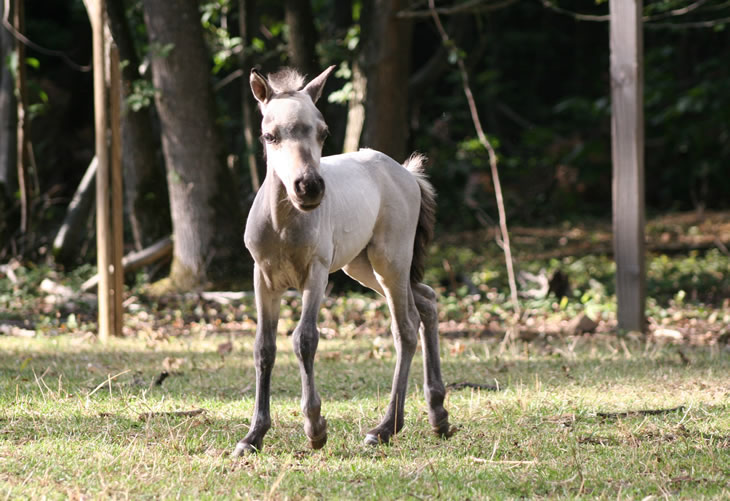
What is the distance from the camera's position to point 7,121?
13.0 meters

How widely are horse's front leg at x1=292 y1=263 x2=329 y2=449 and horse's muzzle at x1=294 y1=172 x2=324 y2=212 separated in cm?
47

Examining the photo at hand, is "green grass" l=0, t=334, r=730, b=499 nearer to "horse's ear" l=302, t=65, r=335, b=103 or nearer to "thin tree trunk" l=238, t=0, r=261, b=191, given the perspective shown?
"horse's ear" l=302, t=65, r=335, b=103

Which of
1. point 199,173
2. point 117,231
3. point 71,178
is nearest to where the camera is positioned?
point 117,231

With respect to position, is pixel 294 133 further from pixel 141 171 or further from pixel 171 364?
pixel 141 171

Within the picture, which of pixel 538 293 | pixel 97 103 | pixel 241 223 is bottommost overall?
pixel 538 293

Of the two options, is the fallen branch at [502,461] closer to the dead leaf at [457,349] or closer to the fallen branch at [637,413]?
the fallen branch at [637,413]

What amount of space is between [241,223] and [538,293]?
11.8ft

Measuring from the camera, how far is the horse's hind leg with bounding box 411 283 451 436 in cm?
480

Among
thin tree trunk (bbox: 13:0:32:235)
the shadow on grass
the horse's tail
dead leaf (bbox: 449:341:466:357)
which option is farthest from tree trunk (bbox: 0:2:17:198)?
the horse's tail

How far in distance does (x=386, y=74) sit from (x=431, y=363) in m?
6.24

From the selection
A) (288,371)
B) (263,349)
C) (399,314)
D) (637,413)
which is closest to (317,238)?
(263,349)

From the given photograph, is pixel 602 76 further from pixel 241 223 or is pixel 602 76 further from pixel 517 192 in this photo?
pixel 241 223

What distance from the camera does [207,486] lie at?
3770mm

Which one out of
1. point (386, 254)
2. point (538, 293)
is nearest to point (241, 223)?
point (538, 293)
